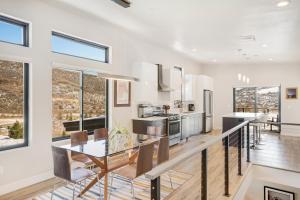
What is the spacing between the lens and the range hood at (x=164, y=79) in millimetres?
6781

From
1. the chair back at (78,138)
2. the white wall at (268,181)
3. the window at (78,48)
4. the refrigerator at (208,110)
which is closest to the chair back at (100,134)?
the chair back at (78,138)

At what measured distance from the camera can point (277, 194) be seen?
5.02 metres

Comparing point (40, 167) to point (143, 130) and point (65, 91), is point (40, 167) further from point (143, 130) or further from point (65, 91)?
point (143, 130)

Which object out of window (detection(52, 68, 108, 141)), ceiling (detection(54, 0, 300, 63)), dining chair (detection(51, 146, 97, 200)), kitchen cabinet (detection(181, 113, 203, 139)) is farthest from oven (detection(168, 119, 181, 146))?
dining chair (detection(51, 146, 97, 200))

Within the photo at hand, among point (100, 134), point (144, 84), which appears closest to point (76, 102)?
point (100, 134)

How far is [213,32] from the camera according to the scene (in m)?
5.34

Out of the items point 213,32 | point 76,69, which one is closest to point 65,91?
point 76,69

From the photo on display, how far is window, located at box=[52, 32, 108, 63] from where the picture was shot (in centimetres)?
424

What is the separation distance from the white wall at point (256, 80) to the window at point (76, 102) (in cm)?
668

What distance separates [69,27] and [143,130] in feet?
9.79

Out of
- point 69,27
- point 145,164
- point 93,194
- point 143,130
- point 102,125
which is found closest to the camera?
point 145,164

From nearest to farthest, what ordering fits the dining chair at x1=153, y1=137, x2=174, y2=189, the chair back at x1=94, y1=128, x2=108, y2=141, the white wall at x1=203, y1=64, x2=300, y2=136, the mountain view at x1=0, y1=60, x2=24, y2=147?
the dining chair at x1=153, y1=137, x2=174, y2=189
the mountain view at x1=0, y1=60, x2=24, y2=147
the chair back at x1=94, y1=128, x2=108, y2=141
the white wall at x1=203, y1=64, x2=300, y2=136

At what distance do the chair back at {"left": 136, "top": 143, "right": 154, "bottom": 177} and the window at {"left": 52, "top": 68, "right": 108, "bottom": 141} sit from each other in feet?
6.91

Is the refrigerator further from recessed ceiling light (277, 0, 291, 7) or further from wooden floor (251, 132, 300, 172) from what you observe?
recessed ceiling light (277, 0, 291, 7)
